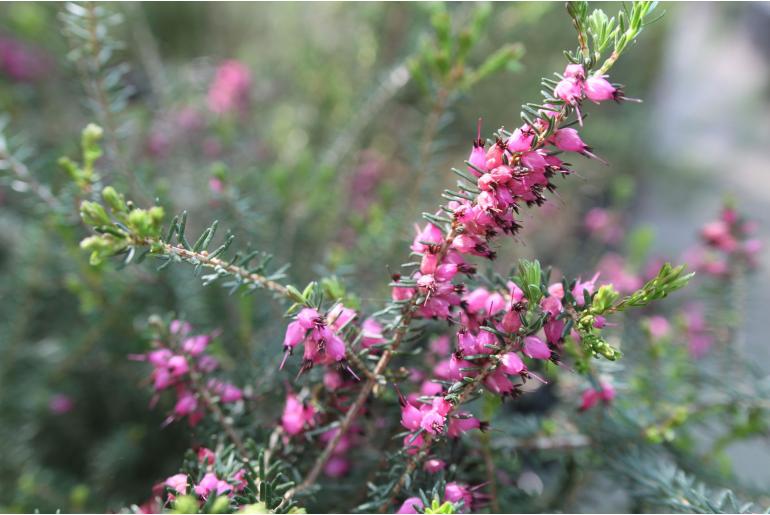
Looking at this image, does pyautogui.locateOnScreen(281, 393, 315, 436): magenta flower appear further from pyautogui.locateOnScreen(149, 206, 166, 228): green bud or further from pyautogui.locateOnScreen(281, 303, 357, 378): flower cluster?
pyautogui.locateOnScreen(149, 206, 166, 228): green bud

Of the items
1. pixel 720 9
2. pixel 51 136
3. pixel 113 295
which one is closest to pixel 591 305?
pixel 113 295

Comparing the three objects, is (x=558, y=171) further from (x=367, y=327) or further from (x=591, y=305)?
(x=367, y=327)

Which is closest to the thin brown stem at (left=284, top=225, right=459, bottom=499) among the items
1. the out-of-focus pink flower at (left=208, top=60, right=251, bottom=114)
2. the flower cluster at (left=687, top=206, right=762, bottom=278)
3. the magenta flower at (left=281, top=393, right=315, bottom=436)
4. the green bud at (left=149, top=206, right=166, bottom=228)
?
the magenta flower at (left=281, top=393, right=315, bottom=436)

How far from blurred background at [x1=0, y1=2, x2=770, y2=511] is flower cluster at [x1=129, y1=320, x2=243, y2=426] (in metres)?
0.06

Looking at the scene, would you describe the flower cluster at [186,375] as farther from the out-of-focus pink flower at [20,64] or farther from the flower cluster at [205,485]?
the out-of-focus pink flower at [20,64]

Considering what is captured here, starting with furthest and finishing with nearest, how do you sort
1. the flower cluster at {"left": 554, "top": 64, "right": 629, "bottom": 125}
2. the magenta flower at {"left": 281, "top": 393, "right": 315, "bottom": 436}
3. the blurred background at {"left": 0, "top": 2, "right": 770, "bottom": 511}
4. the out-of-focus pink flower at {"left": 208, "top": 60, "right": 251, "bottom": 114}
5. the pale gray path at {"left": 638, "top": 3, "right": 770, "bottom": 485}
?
the pale gray path at {"left": 638, "top": 3, "right": 770, "bottom": 485}
the out-of-focus pink flower at {"left": 208, "top": 60, "right": 251, "bottom": 114}
the blurred background at {"left": 0, "top": 2, "right": 770, "bottom": 511}
the magenta flower at {"left": 281, "top": 393, "right": 315, "bottom": 436}
the flower cluster at {"left": 554, "top": 64, "right": 629, "bottom": 125}

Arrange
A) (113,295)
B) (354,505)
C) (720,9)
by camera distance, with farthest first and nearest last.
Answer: (720,9)
(113,295)
(354,505)

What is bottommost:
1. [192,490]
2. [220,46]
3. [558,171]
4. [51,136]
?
[192,490]

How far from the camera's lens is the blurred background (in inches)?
31.9

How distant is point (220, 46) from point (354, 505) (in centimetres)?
196

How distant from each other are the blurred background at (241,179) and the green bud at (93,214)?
232 mm

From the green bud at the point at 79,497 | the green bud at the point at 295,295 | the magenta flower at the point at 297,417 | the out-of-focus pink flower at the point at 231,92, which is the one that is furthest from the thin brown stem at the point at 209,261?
the out-of-focus pink flower at the point at 231,92

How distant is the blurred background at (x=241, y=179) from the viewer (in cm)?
81

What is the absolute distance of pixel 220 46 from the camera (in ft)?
7.12
